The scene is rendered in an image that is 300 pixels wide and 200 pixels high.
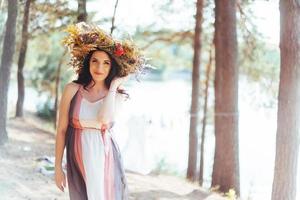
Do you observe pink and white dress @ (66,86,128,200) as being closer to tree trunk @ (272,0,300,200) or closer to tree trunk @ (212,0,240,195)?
tree trunk @ (272,0,300,200)

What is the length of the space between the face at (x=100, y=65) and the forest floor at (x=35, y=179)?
1644 millimetres

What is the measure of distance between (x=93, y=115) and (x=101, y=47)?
314 mm

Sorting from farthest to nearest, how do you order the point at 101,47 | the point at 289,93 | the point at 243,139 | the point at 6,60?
1. the point at 243,139
2. the point at 6,60
3. the point at 289,93
4. the point at 101,47

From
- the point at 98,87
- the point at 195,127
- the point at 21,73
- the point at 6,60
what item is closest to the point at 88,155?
the point at 98,87

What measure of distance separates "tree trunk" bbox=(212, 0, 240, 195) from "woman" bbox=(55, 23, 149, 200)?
3204mm

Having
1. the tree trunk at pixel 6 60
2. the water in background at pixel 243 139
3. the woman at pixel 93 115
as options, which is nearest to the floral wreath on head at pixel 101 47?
the woman at pixel 93 115

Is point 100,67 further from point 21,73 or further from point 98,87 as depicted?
point 21,73

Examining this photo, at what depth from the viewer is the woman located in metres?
2.10

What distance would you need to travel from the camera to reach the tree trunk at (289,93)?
3525 mm

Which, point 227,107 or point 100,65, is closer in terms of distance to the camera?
point 100,65

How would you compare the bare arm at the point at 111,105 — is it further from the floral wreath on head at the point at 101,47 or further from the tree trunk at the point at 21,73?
the tree trunk at the point at 21,73

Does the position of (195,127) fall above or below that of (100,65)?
below

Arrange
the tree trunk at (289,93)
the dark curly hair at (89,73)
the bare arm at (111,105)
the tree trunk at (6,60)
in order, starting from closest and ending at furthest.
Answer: the bare arm at (111,105)
the dark curly hair at (89,73)
the tree trunk at (289,93)
the tree trunk at (6,60)

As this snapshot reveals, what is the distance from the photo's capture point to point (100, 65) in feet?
7.16
